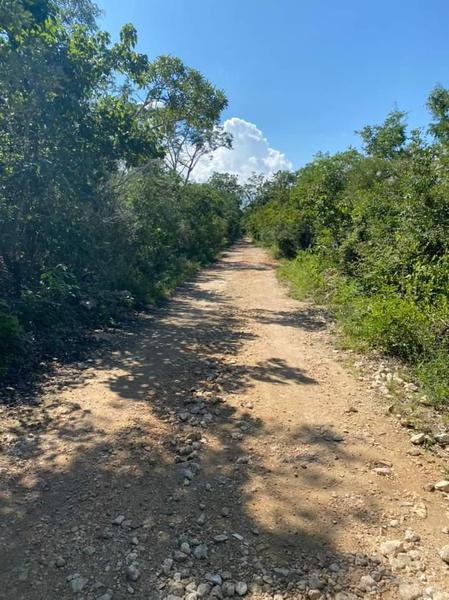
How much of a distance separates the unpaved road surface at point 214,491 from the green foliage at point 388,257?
1.09 meters

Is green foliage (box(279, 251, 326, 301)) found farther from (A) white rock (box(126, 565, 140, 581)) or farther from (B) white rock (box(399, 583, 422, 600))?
(A) white rock (box(126, 565, 140, 581))

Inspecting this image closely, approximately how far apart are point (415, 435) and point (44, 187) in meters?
6.24

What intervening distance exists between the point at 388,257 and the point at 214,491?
6011 millimetres

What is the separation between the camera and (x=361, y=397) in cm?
473

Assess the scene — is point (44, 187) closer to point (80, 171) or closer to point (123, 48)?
point (80, 171)

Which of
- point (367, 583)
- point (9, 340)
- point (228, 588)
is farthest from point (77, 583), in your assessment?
point (9, 340)

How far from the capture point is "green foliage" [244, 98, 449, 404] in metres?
5.55

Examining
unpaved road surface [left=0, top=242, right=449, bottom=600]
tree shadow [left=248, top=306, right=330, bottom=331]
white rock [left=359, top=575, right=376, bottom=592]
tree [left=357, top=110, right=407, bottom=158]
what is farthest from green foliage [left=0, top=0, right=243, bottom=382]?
tree [left=357, top=110, right=407, bottom=158]

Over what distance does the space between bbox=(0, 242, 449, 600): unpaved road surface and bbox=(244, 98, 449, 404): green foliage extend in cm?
109

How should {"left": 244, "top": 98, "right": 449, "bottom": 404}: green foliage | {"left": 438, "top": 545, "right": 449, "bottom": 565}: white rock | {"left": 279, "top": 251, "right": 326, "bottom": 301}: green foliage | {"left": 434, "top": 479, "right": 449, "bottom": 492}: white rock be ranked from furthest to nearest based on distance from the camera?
{"left": 279, "top": 251, "right": 326, "bottom": 301}: green foliage
{"left": 244, "top": 98, "right": 449, "bottom": 404}: green foliage
{"left": 434, "top": 479, "right": 449, "bottom": 492}: white rock
{"left": 438, "top": 545, "right": 449, "bottom": 565}: white rock

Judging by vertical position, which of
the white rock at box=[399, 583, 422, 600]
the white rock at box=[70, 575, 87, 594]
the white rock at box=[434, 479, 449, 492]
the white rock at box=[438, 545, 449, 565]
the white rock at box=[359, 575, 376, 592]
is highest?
the white rock at box=[434, 479, 449, 492]

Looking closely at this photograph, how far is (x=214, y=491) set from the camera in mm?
3094

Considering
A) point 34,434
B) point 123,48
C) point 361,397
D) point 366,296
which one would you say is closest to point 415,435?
point 361,397

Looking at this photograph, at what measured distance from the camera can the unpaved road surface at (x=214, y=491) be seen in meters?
2.35
